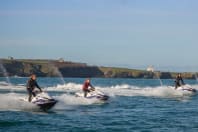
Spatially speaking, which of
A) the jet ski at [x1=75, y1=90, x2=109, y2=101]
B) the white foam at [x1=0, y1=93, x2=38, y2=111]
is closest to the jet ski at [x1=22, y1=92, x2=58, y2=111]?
the white foam at [x1=0, y1=93, x2=38, y2=111]

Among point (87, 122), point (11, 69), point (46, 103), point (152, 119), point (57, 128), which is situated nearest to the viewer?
point (57, 128)

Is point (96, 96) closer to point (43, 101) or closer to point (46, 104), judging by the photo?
point (46, 104)

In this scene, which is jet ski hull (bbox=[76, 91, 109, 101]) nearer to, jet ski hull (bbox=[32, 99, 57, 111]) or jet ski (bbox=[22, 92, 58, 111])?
jet ski hull (bbox=[32, 99, 57, 111])

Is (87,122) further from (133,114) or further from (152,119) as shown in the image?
(133,114)

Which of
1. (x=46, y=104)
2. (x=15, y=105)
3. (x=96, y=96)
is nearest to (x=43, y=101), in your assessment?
(x=46, y=104)

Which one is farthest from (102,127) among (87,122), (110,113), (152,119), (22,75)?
A: (22,75)

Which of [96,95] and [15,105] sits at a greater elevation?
[96,95]

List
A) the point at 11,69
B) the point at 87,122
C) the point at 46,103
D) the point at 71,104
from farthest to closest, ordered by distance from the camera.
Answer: the point at 11,69
the point at 71,104
the point at 46,103
the point at 87,122

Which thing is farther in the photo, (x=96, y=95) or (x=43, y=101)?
(x=96, y=95)

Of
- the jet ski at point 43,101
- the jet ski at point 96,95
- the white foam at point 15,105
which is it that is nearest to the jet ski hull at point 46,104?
the jet ski at point 43,101

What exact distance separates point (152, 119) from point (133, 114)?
347 cm

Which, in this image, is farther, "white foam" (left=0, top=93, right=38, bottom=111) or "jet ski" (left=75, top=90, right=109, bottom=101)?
"jet ski" (left=75, top=90, right=109, bottom=101)

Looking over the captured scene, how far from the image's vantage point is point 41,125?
85.1 feet

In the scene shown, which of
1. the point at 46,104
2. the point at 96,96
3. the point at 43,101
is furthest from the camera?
the point at 96,96
